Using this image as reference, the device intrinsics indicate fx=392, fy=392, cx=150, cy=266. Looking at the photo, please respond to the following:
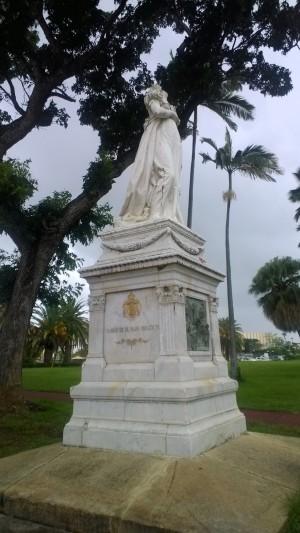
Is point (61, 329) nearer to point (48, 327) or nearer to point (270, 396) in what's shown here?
point (48, 327)

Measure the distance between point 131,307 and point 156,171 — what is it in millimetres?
2553

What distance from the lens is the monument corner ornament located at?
15.9 feet

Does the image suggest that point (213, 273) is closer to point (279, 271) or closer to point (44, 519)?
point (44, 519)

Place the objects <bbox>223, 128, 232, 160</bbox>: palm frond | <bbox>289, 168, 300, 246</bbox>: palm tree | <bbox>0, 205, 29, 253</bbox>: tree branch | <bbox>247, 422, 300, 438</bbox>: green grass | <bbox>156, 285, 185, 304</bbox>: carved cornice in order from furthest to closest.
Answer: <bbox>289, 168, 300, 246</bbox>: palm tree, <bbox>223, 128, 232, 160</bbox>: palm frond, <bbox>0, 205, 29, 253</bbox>: tree branch, <bbox>247, 422, 300, 438</bbox>: green grass, <bbox>156, 285, 185, 304</bbox>: carved cornice

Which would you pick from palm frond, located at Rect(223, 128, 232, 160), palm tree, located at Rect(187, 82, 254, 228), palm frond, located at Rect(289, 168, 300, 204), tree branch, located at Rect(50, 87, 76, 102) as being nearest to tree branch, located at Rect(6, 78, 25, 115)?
tree branch, located at Rect(50, 87, 76, 102)

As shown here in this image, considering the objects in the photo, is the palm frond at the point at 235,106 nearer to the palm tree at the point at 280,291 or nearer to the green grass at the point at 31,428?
the green grass at the point at 31,428

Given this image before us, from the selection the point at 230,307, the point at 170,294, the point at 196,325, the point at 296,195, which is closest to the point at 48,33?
the point at 170,294

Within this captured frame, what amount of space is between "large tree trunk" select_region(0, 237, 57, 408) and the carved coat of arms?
250 inches

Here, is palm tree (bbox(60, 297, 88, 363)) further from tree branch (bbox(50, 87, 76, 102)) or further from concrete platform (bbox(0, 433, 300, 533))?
concrete platform (bbox(0, 433, 300, 533))

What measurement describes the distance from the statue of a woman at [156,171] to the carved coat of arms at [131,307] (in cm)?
146

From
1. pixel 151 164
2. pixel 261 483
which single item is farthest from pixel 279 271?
pixel 261 483

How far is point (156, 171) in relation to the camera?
22.4ft

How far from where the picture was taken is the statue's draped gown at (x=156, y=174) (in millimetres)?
6609

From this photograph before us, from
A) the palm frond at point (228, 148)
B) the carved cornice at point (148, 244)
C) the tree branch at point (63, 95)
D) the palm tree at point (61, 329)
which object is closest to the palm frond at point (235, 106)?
the palm frond at point (228, 148)
